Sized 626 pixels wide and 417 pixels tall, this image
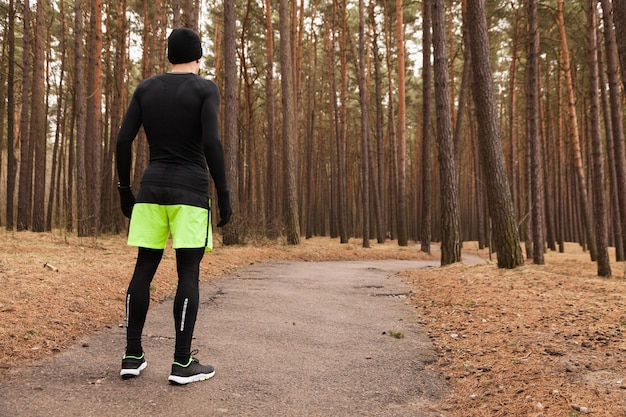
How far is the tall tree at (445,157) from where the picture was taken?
1112 cm

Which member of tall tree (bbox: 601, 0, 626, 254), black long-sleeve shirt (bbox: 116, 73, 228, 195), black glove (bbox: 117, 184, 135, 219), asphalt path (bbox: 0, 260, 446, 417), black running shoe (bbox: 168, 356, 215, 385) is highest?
tall tree (bbox: 601, 0, 626, 254)

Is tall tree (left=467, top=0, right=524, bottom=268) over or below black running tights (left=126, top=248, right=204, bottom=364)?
over

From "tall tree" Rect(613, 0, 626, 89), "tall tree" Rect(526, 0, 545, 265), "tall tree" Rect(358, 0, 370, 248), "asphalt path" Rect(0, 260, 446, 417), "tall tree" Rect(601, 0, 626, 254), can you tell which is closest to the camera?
"asphalt path" Rect(0, 260, 446, 417)

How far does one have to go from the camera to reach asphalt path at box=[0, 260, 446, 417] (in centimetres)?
273

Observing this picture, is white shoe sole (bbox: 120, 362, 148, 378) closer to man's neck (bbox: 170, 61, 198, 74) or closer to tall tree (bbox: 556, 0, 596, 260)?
man's neck (bbox: 170, 61, 198, 74)

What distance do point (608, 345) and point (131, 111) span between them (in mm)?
4056

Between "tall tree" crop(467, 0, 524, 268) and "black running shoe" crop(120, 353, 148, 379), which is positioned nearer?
"black running shoe" crop(120, 353, 148, 379)

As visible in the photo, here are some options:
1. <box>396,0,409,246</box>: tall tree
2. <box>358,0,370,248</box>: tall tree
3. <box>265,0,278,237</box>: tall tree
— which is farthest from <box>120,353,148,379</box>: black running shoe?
<box>396,0,409,246</box>: tall tree

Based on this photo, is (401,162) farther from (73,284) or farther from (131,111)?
(131,111)

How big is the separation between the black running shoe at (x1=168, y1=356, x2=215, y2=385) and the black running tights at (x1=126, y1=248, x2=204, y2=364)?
4cm

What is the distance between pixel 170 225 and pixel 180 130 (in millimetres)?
629

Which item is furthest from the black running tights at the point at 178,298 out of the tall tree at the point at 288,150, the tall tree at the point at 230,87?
the tall tree at the point at 288,150

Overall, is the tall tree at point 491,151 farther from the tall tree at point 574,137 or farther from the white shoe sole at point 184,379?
the tall tree at point 574,137

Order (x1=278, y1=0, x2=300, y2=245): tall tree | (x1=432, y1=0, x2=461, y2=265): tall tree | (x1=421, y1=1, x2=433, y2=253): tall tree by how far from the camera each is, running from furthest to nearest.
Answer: (x1=278, y1=0, x2=300, y2=245): tall tree → (x1=421, y1=1, x2=433, y2=253): tall tree → (x1=432, y1=0, x2=461, y2=265): tall tree
